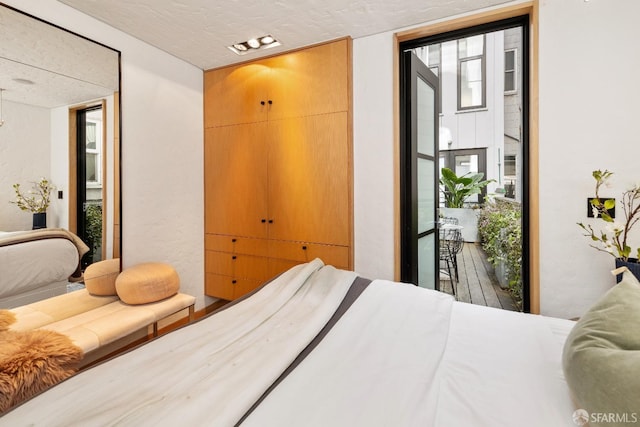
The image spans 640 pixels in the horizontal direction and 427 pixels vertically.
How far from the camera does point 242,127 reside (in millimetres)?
2785

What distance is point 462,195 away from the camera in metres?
2.38

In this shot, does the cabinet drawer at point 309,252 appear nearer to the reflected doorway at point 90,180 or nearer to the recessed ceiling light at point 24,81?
the reflected doorway at point 90,180

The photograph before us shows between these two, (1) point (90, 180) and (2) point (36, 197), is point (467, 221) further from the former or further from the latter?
(2) point (36, 197)

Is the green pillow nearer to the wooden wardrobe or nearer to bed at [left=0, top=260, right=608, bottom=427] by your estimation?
bed at [left=0, top=260, right=608, bottom=427]

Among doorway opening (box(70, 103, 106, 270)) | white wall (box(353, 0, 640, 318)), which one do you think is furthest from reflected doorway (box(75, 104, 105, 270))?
white wall (box(353, 0, 640, 318))

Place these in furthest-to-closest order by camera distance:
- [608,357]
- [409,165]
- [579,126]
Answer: [409,165]
[579,126]
[608,357]

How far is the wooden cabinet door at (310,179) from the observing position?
93.5 inches

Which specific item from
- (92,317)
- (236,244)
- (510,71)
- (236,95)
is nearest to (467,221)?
(510,71)

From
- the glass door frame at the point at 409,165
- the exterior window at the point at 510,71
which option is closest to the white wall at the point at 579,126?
the exterior window at the point at 510,71

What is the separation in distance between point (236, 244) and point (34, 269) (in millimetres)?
1397

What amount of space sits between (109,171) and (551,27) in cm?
312

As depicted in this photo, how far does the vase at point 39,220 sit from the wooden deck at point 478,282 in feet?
9.58

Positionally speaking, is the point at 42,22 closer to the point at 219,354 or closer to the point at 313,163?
the point at 313,163

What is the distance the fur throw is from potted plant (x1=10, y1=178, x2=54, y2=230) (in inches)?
22.4
